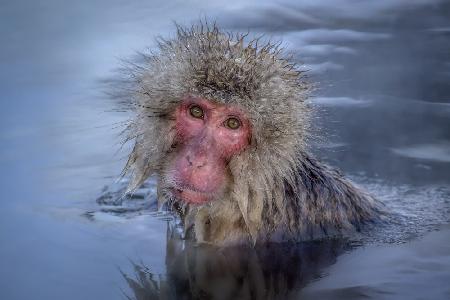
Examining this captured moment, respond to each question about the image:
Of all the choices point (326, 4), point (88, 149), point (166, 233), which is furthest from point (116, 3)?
point (166, 233)

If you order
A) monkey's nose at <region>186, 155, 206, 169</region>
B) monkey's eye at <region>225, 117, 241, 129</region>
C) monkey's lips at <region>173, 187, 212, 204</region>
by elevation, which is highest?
monkey's eye at <region>225, 117, 241, 129</region>

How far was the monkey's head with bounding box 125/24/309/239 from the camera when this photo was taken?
3.95m

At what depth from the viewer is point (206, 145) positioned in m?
3.92

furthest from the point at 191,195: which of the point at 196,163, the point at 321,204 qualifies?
the point at 321,204

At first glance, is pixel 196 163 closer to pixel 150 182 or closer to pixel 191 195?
pixel 191 195

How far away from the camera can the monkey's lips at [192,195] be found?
3.95m

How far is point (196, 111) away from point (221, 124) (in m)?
0.15

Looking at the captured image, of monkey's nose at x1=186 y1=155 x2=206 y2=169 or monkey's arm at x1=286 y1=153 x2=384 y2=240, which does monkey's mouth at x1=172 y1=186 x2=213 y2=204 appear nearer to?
monkey's nose at x1=186 y1=155 x2=206 y2=169

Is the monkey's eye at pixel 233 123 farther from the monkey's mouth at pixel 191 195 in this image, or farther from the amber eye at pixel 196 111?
the monkey's mouth at pixel 191 195

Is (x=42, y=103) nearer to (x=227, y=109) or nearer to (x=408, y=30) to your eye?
(x=227, y=109)

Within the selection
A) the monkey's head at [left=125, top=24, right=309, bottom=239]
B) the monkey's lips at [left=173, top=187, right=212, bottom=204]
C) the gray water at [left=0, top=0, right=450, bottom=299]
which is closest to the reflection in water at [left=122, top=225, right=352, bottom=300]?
the gray water at [left=0, top=0, right=450, bottom=299]

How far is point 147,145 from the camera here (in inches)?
166

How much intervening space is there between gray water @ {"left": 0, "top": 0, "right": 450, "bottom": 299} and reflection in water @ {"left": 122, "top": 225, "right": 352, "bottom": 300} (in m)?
0.01

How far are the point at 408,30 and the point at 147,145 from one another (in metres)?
4.72
